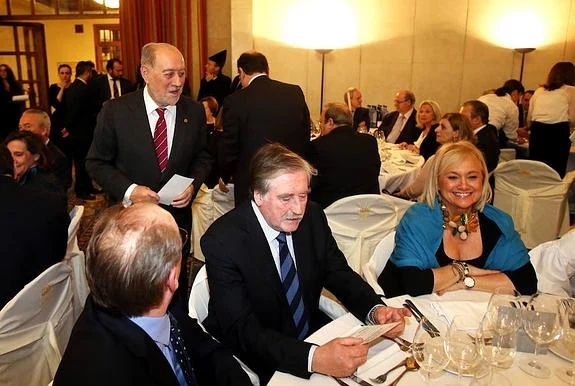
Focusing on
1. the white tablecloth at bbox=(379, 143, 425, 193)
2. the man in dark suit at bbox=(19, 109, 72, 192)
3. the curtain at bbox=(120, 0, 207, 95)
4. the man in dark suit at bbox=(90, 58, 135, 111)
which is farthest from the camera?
the curtain at bbox=(120, 0, 207, 95)

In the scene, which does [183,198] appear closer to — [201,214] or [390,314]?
[390,314]

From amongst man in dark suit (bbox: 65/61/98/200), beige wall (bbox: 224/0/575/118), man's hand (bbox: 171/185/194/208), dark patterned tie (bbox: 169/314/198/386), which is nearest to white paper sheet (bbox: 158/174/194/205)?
man's hand (bbox: 171/185/194/208)

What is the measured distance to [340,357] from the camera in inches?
60.0

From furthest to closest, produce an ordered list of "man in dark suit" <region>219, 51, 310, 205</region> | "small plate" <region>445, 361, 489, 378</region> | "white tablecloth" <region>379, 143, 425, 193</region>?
1. "white tablecloth" <region>379, 143, 425, 193</region>
2. "man in dark suit" <region>219, 51, 310, 205</region>
3. "small plate" <region>445, 361, 489, 378</region>

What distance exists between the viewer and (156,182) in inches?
115

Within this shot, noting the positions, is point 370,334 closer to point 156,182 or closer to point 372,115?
point 156,182

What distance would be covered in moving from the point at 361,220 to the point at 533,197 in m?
1.93

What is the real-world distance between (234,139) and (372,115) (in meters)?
3.78

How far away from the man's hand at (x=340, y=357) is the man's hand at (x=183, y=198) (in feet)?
5.10

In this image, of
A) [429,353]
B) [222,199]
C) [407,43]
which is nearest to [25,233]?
[429,353]

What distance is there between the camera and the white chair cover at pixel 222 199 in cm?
444

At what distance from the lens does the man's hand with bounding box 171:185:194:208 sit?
114 inches

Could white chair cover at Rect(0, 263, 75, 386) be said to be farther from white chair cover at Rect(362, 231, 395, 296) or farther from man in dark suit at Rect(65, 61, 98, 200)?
man in dark suit at Rect(65, 61, 98, 200)

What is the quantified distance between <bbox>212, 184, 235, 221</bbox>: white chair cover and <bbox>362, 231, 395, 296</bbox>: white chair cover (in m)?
2.14
